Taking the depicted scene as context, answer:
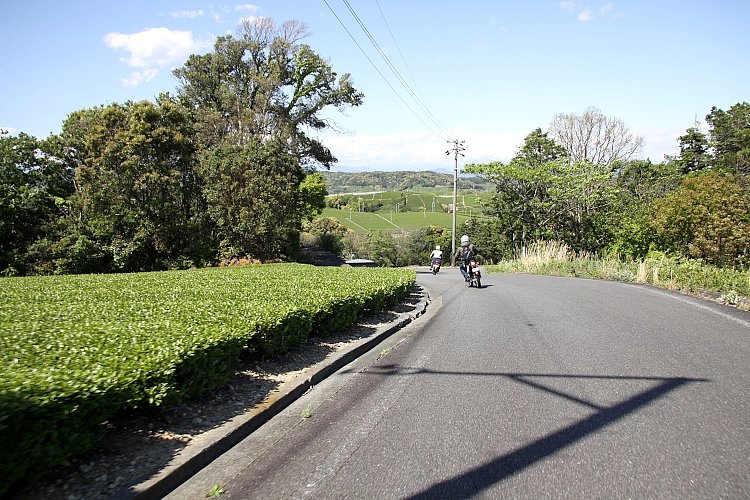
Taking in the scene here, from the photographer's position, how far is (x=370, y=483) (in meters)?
3.17

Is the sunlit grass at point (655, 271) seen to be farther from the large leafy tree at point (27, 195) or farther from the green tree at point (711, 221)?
the large leafy tree at point (27, 195)

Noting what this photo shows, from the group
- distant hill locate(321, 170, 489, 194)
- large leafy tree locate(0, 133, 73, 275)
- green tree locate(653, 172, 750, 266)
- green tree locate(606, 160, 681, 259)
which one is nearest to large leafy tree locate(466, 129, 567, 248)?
green tree locate(606, 160, 681, 259)

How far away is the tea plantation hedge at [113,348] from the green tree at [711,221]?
19.5 m

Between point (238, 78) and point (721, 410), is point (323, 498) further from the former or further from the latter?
point (238, 78)

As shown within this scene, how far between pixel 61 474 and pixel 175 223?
→ 21847mm

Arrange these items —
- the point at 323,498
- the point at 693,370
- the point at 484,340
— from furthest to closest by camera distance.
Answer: the point at 484,340
the point at 693,370
the point at 323,498

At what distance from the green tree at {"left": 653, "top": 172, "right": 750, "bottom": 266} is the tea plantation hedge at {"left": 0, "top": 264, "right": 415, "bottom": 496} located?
19486 millimetres

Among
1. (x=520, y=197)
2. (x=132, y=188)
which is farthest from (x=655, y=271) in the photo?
(x=132, y=188)

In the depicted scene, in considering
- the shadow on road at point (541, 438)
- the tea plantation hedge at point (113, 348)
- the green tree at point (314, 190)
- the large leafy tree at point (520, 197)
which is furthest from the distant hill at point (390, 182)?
the shadow on road at point (541, 438)

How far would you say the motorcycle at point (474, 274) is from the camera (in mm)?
16312

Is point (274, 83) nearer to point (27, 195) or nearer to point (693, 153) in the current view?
point (27, 195)

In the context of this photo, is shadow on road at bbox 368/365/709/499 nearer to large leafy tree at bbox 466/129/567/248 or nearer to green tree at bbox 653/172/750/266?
green tree at bbox 653/172/750/266

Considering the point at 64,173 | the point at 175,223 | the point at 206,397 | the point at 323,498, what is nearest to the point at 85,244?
the point at 175,223

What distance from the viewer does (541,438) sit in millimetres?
3781
